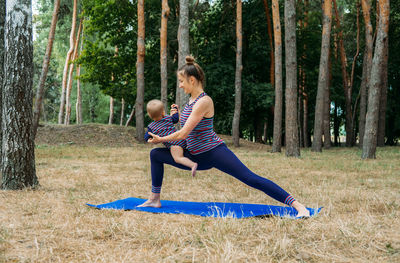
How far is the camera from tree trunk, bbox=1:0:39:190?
5887 millimetres

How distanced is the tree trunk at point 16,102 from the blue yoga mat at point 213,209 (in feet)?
6.16

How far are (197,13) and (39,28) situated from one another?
50.3 feet

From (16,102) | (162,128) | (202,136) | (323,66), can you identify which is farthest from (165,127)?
(323,66)

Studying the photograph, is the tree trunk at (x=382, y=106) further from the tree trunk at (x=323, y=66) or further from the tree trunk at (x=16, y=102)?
the tree trunk at (x=16, y=102)

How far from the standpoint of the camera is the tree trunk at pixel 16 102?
589cm

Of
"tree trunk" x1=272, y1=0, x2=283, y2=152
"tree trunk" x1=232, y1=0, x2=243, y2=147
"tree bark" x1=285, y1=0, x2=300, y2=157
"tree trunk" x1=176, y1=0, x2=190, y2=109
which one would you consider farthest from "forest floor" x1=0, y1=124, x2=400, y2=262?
"tree trunk" x1=232, y1=0, x2=243, y2=147

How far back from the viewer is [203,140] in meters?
4.43

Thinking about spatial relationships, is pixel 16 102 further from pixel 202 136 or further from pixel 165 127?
pixel 202 136

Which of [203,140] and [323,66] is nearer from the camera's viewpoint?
[203,140]

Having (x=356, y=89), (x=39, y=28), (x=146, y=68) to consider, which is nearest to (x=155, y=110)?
(x=146, y=68)

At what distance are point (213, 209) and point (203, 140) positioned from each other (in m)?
0.97

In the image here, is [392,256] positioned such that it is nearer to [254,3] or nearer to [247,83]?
[247,83]

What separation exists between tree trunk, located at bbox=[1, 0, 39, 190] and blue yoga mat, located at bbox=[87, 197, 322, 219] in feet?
6.16

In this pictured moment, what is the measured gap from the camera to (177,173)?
8.78m
